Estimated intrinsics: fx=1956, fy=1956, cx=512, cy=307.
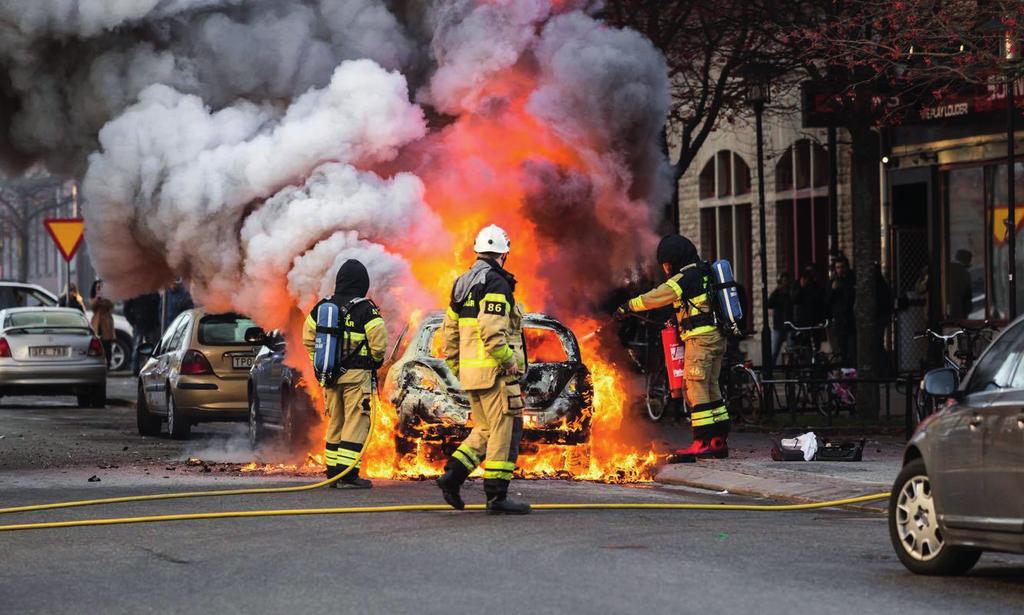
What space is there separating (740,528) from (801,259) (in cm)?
2060

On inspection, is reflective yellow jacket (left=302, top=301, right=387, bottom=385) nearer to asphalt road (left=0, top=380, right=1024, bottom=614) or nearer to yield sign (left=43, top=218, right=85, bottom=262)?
asphalt road (left=0, top=380, right=1024, bottom=614)

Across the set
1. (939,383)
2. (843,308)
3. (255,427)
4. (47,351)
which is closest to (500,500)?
(939,383)

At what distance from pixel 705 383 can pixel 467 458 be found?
4.42m

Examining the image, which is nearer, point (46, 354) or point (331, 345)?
point (331, 345)

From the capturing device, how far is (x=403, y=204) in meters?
16.4

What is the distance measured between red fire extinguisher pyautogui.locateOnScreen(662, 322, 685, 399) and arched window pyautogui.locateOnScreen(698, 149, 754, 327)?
15887 millimetres

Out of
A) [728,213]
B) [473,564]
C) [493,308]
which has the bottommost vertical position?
[473,564]

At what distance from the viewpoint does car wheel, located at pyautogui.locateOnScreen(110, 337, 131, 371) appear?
38.8 metres

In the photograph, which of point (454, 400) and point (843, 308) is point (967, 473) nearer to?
point (454, 400)

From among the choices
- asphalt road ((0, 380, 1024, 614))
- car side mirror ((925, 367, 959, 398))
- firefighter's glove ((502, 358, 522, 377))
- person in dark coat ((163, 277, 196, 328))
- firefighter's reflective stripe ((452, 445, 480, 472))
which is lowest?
asphalt road ((0, 380, 1024, 614))

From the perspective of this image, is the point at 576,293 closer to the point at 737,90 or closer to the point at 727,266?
the point at 727,266

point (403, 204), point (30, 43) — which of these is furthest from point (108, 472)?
point (30, 43)

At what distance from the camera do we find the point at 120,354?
38.9 meters

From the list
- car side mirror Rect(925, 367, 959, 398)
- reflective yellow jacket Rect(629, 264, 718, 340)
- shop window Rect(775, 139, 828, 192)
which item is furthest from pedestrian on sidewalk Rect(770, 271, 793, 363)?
car side mirror Rect(925, 367, 959, 398)
